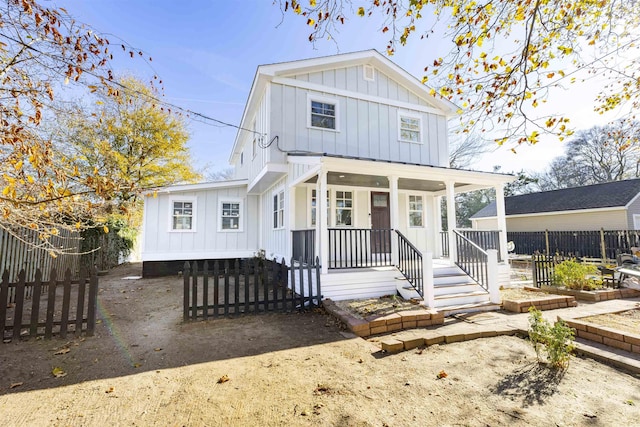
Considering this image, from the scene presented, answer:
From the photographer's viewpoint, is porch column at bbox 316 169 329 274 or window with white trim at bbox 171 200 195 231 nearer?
porch column at bbox 316 169 329 274

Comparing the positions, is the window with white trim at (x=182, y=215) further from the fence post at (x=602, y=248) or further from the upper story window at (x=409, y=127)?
the fence post at (x=602, y=248)

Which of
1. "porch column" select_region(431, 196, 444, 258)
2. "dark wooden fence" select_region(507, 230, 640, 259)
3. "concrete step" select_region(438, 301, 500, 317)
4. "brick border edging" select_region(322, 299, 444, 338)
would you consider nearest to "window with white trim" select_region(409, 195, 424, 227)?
"porch column" select_region(431, 196, 444, 258)

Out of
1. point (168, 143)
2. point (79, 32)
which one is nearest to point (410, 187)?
point (79, 32)

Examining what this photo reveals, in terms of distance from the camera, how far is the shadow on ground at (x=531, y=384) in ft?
9.68

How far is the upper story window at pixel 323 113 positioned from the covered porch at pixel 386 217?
73.0 inches

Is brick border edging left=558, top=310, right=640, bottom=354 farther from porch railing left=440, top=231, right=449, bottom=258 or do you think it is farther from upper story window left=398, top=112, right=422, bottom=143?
upper story window left=398, top=112, right=422, bottom=143

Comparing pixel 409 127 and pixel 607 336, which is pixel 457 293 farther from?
pixel 409 127

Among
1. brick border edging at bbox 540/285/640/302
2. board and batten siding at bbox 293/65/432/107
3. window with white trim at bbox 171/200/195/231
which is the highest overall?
board and batten siding at bbox 293/65/432/107

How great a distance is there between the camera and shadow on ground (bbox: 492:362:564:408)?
295cm

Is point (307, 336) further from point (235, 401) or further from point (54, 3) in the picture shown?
point (54, 3)

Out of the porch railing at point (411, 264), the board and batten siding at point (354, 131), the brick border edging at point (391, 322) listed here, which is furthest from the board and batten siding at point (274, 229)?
the brick border edging at point (391, 322)

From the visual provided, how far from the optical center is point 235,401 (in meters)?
2.93

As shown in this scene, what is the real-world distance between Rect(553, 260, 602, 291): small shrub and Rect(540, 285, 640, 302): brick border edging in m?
0.21

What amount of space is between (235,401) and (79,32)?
475 centimetres
